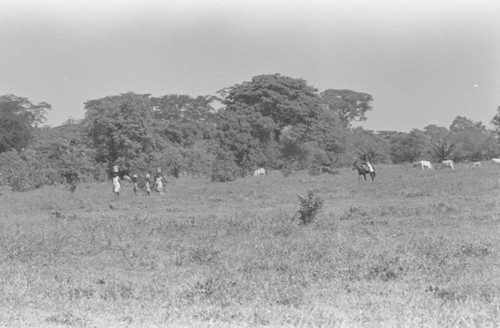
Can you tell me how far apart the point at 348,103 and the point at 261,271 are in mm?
51024

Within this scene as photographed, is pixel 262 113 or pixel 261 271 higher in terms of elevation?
pixel 262 113

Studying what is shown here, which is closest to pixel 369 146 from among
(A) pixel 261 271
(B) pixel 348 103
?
(B) pixel 348 103

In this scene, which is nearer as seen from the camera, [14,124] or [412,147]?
[14,124]

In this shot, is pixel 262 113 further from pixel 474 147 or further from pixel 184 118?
pixel 474 147

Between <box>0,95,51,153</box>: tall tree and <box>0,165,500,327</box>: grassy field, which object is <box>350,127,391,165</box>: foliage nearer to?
<box>0,95,51,153</box>: tall tree

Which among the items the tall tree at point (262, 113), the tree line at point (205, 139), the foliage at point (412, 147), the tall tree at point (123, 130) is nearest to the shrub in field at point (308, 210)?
the tree line at point (205, 139)

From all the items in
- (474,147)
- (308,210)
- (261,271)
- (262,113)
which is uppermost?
(262,113)

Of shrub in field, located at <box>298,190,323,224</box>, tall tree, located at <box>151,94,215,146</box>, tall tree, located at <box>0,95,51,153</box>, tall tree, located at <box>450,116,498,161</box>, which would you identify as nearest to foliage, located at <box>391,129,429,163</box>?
tall tree, located at <box>450,116,498,161</box>

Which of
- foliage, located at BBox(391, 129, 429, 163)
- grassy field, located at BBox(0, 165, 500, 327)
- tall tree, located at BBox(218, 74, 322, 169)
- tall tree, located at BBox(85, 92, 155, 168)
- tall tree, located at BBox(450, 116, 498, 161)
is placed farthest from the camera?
foliage, located at BBox(391, 129, 429, 163)

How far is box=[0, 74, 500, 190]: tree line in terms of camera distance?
3334cm

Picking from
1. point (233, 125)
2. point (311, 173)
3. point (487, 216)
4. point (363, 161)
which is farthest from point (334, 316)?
point (233, 125)

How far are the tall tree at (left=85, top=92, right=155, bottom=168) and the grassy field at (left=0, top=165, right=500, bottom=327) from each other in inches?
855

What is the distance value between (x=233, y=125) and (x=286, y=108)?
171 inches

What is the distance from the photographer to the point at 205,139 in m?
42.1
